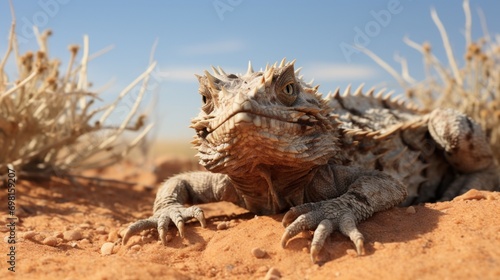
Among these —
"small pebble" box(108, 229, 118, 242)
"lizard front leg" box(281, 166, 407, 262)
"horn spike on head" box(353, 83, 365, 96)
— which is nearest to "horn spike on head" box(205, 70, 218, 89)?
"lizard front leg" box(281, 166, 407, 262)

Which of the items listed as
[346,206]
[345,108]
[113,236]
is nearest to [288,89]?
[346,206]

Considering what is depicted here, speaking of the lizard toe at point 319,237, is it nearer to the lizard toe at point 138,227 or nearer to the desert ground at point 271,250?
the desert ground at point 271,250

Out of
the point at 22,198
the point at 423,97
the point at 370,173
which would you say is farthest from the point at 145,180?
the point at 370,173

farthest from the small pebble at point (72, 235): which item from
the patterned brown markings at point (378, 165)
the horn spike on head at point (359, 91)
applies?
the horn spike on head at point (359, 91)

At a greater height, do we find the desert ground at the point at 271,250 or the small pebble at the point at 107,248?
the small pebble at the point at 107,248

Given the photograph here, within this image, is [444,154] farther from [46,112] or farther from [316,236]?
[46,112]

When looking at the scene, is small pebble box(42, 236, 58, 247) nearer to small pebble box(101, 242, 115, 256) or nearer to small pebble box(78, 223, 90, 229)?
small pebble box(101, 242, 115, 256)

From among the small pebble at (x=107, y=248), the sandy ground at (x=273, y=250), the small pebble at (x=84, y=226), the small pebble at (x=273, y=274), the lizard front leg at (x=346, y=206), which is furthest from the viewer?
the small pebble at (x=84, y=226)
